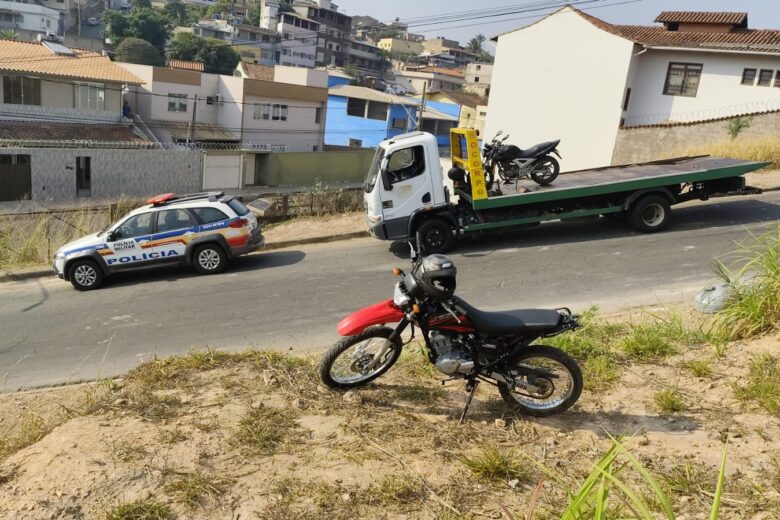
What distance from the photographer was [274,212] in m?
17.3

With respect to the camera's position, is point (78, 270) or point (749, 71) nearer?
point (78, 270)

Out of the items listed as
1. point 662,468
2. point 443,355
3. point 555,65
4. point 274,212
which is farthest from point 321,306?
point 555,65

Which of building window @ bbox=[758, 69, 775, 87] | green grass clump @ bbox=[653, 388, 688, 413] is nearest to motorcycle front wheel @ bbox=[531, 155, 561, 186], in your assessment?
green grass clump @ bbox=[653, 388, 688, 413]

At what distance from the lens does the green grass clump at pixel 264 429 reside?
464 centimetres

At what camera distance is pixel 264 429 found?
190 inches

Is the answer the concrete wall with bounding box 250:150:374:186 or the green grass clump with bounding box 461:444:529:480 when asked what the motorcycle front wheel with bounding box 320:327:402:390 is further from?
the concrete wall with bounding box 250:150:374:186

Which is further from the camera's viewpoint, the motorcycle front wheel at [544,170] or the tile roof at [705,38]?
the tile roof at [705,38]

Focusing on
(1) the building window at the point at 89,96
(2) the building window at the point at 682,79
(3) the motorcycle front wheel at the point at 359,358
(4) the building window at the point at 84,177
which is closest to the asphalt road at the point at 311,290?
(3) the motorcycle front wheel at the point at 359,358

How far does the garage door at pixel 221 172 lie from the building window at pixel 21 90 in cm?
954

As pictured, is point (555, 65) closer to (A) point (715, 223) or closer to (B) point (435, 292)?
(A) point (715, 223)

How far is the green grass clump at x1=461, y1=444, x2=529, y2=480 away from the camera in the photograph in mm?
4191

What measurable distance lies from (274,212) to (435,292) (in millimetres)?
12959

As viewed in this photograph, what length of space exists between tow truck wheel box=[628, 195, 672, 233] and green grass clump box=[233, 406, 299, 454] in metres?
9.21

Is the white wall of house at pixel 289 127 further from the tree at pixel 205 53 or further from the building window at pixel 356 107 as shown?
the tree at pixel 205 53
